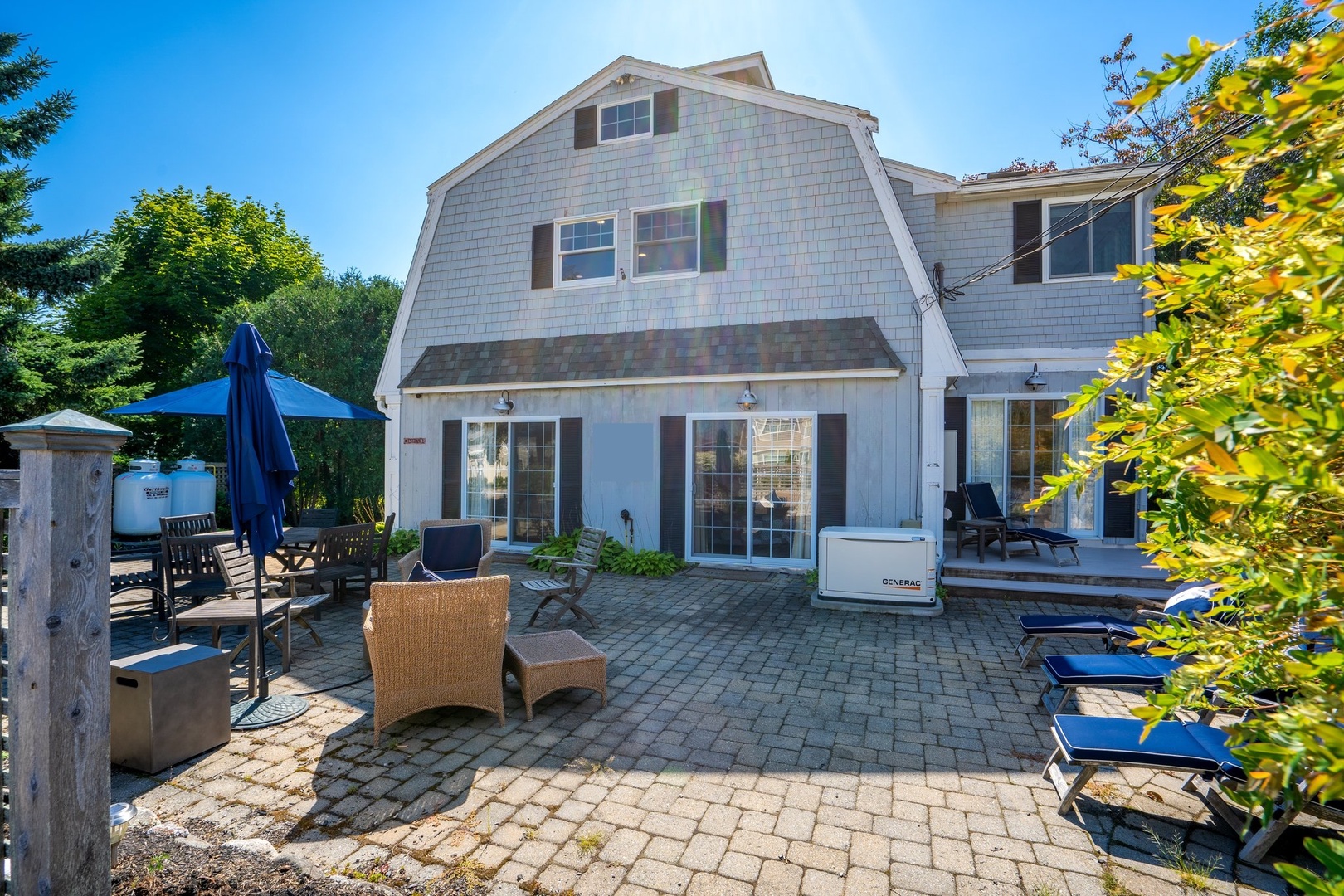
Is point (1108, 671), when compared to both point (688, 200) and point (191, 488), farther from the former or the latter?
point (191, 488)

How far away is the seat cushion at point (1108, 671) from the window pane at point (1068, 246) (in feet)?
25.1

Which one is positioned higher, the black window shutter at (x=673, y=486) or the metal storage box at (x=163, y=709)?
the black window shutter at (x=673, y=486)

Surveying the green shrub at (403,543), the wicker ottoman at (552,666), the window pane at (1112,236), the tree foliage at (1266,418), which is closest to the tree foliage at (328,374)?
the green shrub at (403,543)

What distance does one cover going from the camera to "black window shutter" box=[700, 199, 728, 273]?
31.1 feet

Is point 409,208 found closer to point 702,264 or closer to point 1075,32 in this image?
point 702,264

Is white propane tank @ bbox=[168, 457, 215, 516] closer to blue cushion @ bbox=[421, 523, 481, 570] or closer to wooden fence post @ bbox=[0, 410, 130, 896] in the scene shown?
blue cushion @ bbox=[421, 523, 481, 570]

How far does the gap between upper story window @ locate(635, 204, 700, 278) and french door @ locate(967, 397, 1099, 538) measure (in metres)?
4.94

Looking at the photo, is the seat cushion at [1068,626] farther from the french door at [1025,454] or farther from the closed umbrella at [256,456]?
the closed umbrella at [256,456]

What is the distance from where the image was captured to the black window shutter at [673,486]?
30.8 feet

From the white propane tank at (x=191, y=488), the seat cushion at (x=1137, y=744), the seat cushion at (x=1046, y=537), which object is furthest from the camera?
the white propane tank at (x=191, y=488)

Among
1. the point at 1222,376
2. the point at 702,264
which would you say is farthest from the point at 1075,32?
the point at 1222,376

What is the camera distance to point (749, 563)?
29.9 feet

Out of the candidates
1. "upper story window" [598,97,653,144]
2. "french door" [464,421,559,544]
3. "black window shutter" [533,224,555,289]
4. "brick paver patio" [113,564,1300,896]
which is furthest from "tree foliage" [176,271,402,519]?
"brick paver patio" [113,564,1300,896]

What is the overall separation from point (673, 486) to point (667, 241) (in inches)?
150
